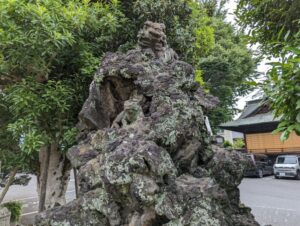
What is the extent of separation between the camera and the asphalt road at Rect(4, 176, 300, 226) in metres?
7.95

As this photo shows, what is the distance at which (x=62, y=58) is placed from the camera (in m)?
4.36

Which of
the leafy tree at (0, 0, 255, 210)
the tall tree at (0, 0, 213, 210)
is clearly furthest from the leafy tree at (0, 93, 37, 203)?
the tall tree at (0, 0, 213, 210)

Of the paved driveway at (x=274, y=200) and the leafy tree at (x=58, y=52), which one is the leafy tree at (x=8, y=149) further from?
the paved driveway at (x=274, y=200)

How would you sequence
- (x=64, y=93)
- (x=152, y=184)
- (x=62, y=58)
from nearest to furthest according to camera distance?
1. (x=152, y=184)
2. (x=64, y=93)
3. (x=62, y=58)

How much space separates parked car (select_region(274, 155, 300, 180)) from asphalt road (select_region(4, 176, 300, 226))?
0.38 meters

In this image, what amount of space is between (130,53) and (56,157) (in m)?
2.42

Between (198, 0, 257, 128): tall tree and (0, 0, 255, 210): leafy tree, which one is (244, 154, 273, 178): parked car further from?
(0, 0, 255, 210): leafy tree

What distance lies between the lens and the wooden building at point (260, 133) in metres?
16.2

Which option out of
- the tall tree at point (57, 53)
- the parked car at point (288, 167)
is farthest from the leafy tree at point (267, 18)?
the parked car at point (288, 167)

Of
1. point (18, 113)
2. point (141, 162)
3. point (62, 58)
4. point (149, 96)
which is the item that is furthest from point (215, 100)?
point (18, 113)

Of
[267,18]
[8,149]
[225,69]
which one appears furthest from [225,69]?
[8,149]

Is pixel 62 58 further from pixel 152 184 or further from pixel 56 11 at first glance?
pixel 152 184

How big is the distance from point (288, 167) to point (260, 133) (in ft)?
9.29

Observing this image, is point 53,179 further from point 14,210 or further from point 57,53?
point 14,210
